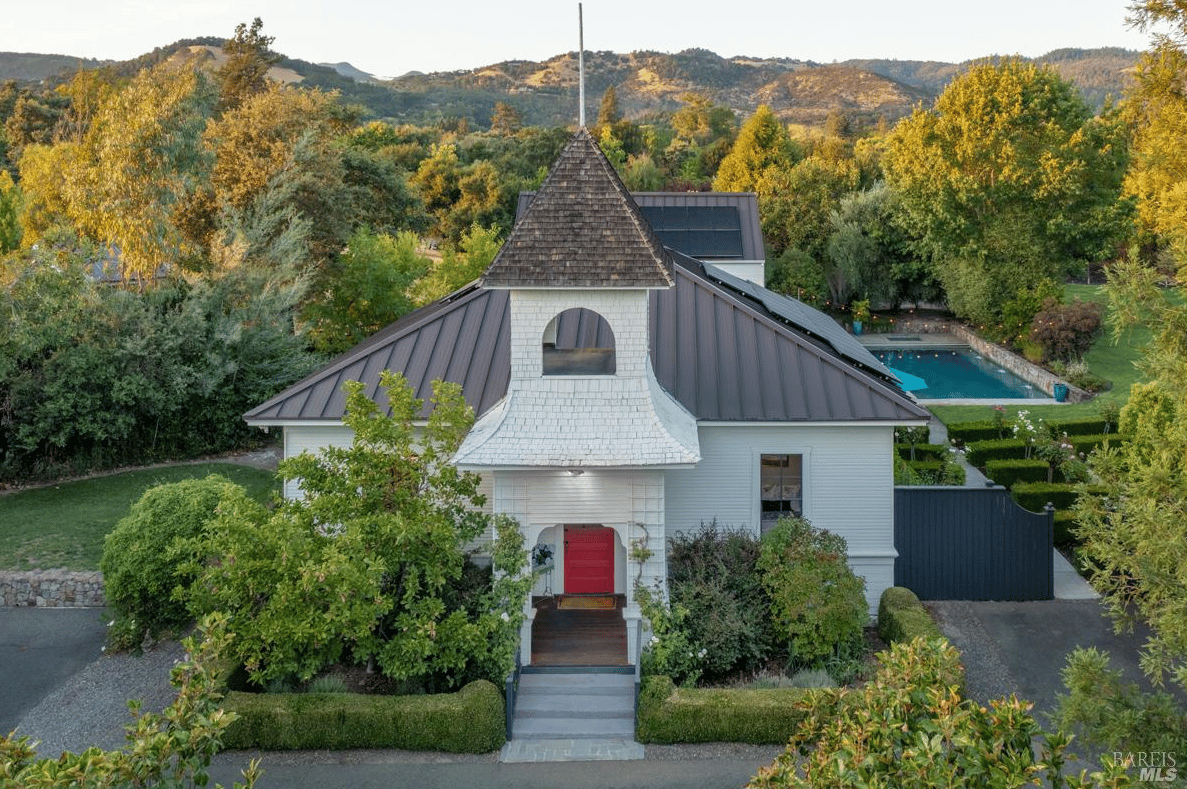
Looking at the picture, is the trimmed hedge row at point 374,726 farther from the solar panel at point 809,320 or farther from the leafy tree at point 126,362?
the leafy tree at point 126,362

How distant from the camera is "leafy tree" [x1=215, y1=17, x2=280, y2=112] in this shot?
52594 millimetres

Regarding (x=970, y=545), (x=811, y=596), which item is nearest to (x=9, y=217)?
(x=811, y=596)

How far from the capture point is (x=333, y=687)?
15.0m

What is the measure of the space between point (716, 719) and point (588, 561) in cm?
432

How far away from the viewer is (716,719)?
45.9 feet

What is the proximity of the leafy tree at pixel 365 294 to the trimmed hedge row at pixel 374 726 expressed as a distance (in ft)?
68.2

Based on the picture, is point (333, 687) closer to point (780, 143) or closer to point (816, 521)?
point (816, 521)

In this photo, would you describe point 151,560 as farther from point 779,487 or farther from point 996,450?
point 996,450

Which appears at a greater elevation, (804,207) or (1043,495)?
(804,207)

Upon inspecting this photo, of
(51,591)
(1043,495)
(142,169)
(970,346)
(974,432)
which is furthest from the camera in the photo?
(970,346)

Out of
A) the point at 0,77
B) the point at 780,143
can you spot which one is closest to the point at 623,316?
the point at 780,143

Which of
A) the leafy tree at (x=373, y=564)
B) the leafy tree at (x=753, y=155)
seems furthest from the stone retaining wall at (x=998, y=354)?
the leafy tree at (x=373, y=564)

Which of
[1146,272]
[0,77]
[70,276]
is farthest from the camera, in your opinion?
[0,77]

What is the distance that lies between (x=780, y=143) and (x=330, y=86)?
128 m
